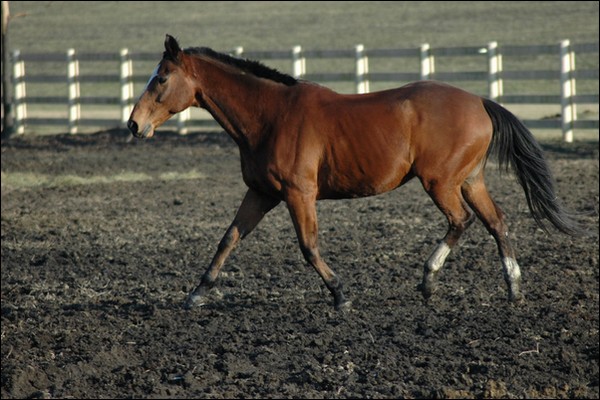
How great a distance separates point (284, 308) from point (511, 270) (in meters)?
1.57

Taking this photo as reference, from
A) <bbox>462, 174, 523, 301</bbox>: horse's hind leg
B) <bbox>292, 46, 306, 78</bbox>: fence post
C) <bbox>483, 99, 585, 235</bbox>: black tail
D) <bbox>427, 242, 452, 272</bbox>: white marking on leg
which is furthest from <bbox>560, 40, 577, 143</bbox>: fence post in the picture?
<bbox>427, 242, 452, 272</bbox>: white marking on leg

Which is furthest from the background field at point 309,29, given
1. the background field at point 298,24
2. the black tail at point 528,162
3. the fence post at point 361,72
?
the black tail at point 528,162

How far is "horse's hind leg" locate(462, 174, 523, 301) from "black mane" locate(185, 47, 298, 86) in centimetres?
141

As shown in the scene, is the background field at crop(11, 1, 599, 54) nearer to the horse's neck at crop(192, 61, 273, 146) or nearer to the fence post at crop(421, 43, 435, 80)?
the fence post at crop(421, 43, 435, 80)

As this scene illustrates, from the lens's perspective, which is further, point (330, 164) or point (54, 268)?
point (54, 268)

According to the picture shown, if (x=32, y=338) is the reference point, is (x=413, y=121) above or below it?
above

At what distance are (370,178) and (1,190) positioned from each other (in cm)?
858

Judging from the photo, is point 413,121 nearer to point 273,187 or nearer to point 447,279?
point 273,187

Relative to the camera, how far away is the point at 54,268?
9117mm

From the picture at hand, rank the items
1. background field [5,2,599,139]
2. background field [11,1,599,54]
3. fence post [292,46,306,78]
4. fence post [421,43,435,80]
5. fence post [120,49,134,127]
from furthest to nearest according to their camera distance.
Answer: background field [11,1,599,54]
background field [5,2,599,139]
fence post [120,49,134,127]
fence post [292,46,306,78]
fence post [421,43,435,80]

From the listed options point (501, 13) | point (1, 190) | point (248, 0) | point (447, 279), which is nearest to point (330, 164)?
point (447, 279)

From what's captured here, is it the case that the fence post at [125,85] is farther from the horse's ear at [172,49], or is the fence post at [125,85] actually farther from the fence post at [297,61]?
the horse's ear at [172,49]

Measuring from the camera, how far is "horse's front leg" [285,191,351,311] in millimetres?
6899

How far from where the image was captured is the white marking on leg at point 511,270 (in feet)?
24.1
